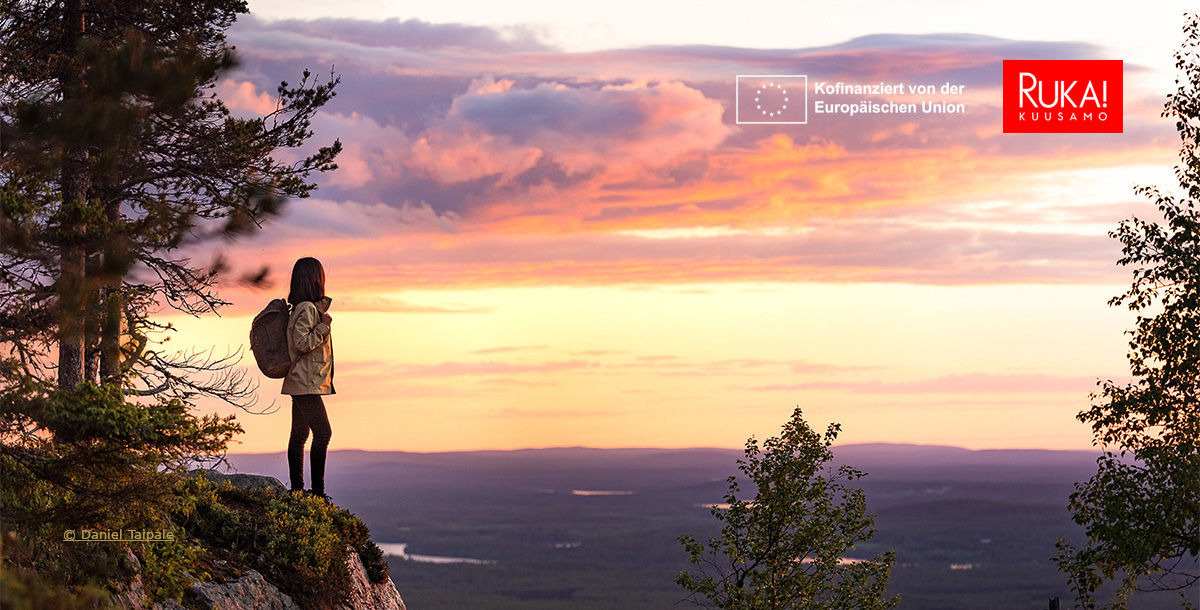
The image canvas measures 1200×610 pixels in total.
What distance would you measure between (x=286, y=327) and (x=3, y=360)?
452 centimetres

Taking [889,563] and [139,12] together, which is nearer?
[139,12]

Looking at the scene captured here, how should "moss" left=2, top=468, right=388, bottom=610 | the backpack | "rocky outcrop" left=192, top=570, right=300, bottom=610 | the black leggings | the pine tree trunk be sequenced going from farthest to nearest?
1. the black leggings
2. the backpack
3. "rocky outcrop" left=192, top=570, right=300, bottom=610
4. "moss" left=2, top=468, right=388, bottom=610
5. the pine tree trunk

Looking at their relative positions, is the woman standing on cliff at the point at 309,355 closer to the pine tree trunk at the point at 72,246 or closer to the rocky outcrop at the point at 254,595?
the rocky outcrop at the point at 254,595

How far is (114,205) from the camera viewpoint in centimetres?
1672

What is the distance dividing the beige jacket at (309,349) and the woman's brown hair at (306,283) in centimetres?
15

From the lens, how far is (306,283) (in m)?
14.4

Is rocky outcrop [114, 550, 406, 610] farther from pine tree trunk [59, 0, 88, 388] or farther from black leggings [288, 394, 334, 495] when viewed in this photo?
pine tree trunk [59, 0, 88, 388]

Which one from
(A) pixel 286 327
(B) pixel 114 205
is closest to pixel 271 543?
(A) pixel 286 327

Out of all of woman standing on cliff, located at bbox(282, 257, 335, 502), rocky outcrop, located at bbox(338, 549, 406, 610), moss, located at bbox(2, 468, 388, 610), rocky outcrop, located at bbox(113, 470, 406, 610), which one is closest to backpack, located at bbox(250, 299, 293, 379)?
woman standing on cliff, located at bbox(282, 257, 335, 502)

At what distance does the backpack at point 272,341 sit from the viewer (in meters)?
14.2

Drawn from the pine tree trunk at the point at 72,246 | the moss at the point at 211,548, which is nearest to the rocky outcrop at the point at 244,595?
the moss at the point at 211,548

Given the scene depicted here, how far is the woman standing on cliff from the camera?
14031mm

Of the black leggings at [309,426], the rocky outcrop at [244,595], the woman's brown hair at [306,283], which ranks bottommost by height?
the rocky outcrop at [244,595]

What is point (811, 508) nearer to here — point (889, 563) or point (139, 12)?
point (889, 563)
